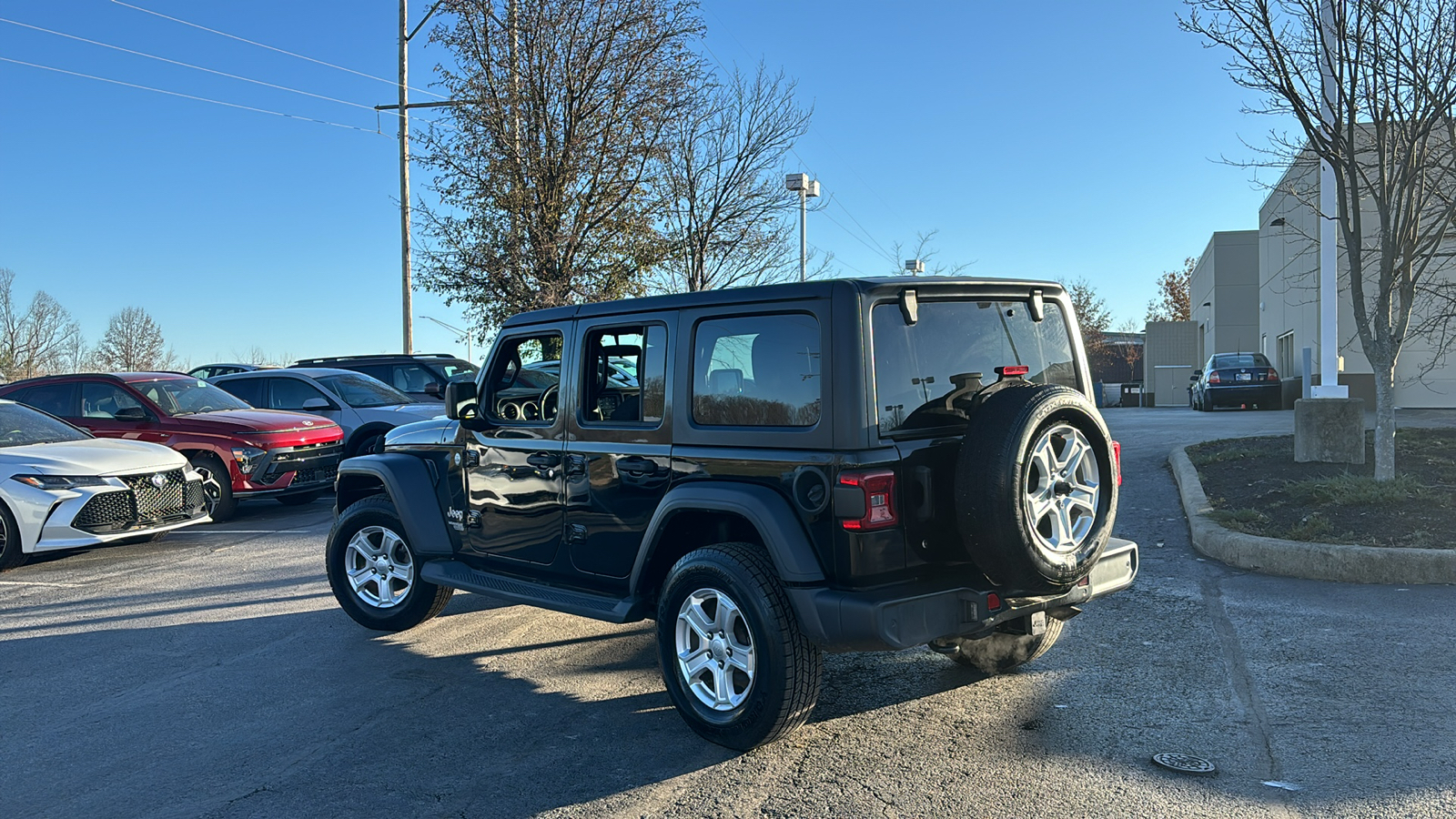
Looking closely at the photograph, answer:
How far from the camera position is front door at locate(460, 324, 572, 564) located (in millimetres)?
5359

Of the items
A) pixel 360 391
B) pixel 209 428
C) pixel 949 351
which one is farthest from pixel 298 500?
pixel 949 351

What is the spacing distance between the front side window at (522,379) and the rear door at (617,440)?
0.37m

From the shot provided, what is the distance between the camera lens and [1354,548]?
6.95 metres

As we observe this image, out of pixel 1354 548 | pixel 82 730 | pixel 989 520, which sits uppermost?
pixel 989 520

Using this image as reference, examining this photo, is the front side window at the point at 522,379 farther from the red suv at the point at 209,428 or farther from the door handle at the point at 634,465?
the red suv at the point at 209,428

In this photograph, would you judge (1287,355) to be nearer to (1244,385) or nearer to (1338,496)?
(1244,385)

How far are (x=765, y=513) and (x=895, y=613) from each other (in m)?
0.64

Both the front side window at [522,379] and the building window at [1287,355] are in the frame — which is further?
the building window at [1287,355]

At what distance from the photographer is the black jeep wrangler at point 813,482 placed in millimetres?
4051

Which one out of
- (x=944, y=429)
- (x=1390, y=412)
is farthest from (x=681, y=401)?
(x=1390, y=412)

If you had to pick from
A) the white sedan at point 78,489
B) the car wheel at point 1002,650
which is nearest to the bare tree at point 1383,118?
the car wheel at point 1002,650

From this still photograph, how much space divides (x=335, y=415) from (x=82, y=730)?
9543 millimetres

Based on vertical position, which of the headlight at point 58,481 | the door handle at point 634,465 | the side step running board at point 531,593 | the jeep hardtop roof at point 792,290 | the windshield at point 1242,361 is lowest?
the side step running board at point 531,593

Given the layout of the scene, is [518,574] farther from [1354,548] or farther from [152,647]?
[1354,548]
